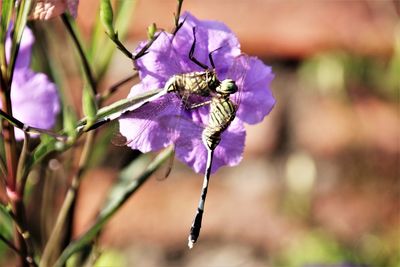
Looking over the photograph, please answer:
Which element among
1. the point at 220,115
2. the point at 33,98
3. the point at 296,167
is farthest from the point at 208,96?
the point at 296,167

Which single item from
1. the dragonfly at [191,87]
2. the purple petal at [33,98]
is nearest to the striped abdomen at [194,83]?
the dragonfly at [191,87]

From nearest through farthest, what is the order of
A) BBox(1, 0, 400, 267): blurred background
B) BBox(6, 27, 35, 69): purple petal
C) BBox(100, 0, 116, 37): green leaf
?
BBox(100, 0, 116, 37): green leaf, BBox(6, 27, 35, 69): purple petal, BBox(1, 0, 400, 267): blurred background

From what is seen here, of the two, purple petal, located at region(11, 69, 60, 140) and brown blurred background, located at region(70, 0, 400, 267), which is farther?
brown blurred background, located at region(70, 0, 400, 267)

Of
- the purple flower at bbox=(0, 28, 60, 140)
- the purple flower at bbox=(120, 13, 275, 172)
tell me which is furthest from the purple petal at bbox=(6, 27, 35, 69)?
the purple flower at bbox=(120, 13, 275, 172)

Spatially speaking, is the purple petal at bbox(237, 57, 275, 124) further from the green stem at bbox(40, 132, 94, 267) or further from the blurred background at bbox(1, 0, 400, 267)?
the blurred background at bbox(1, 0, 400, 267)

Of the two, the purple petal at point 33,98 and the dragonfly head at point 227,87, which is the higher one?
the dragonfly head at point 227,87

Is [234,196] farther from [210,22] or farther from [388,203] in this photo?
[210,22]

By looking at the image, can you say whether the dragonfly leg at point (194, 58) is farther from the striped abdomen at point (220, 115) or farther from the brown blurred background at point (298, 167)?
the brown blurred background at point (298, 167)
